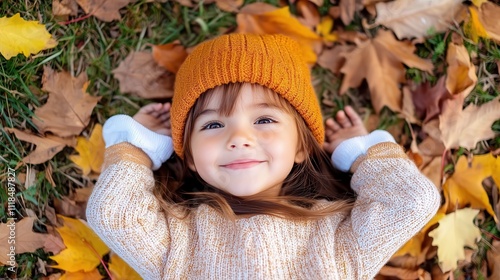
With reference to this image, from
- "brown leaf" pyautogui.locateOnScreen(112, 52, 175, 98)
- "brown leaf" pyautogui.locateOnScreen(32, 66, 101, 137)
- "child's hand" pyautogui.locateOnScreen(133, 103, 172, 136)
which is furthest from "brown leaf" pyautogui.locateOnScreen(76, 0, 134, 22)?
"child's hand" pyautogui.locateOnScreen(133, 103, 172, 136)

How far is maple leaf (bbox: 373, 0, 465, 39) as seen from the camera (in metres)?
2.40

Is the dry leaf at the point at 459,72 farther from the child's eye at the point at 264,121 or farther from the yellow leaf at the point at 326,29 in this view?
the child's eye at the point at 264,121

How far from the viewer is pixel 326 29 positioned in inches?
98.3

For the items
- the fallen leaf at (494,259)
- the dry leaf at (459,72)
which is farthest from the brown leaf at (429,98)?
the fallen leaf at (494,259)

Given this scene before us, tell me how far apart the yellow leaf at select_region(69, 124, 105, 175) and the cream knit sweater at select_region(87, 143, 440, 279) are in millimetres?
267

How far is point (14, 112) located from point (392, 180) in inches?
66.5

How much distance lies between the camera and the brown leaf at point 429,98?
237cm

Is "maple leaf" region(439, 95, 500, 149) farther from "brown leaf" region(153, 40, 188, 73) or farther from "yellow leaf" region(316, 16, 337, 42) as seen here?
"brown leaf" region(153, 40, 188, 73)

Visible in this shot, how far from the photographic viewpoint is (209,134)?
2.00 meters

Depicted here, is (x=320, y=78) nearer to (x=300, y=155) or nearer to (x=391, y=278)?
(x=300, y=155)

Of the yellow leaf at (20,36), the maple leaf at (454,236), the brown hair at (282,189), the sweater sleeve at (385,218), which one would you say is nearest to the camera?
the sweater sleeve at (385,218)

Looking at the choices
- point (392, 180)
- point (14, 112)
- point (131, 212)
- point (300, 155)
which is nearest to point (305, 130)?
point (300, 155)

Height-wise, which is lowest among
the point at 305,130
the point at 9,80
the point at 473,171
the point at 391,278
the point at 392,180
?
the point at 391,278

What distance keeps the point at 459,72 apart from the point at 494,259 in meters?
0.87
